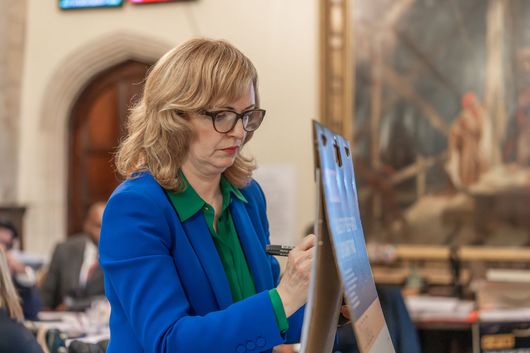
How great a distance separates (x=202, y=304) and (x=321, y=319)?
0.31 m

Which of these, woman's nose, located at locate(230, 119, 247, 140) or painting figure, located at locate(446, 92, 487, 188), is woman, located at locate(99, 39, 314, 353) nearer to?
woman's nose, located at locate(230, 119, 247, 140)

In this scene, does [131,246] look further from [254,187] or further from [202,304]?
[254,187]

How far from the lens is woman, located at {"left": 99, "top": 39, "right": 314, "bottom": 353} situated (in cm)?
147

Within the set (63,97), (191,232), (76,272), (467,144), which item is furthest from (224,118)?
(63,97)

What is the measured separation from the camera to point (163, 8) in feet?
24.2

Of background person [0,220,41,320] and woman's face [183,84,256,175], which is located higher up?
woman's face [183,84,256,175]

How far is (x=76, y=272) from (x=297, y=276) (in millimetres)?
4789

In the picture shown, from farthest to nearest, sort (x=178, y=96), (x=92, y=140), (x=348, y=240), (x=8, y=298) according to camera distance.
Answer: (x=92, y=140), (x=8, y=298), (x=178, y=96), (x=348, y=240)

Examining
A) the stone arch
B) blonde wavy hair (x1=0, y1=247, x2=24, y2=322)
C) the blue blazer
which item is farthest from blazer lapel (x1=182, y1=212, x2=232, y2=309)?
the stone arch

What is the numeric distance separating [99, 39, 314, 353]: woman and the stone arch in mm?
5955

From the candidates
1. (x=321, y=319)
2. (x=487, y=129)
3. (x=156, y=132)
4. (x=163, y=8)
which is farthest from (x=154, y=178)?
(x=163, y=8)

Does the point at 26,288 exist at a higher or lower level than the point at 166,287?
lower

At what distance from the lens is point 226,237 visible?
1.72m

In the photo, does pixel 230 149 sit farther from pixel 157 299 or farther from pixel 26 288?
pixel 26 288
